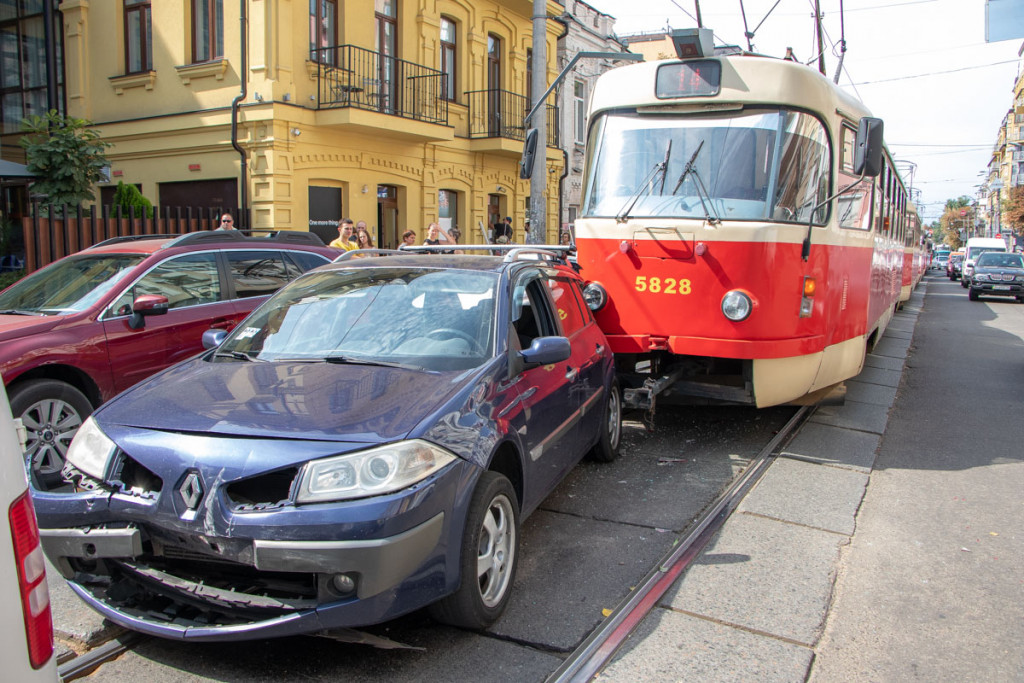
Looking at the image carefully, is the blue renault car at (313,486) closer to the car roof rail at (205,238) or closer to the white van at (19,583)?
the white van at (19,583)

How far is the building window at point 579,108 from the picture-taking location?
94.9ft

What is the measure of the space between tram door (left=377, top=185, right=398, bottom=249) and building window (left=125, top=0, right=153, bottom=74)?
209 inches

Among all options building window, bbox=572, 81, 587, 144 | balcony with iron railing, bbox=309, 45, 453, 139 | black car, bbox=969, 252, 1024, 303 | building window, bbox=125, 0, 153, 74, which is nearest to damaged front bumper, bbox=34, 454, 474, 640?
balcony with iron railing, bbox=309, 45, 453, 139

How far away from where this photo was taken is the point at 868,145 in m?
6.67

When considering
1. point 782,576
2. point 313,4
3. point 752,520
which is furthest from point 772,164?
point 313,4

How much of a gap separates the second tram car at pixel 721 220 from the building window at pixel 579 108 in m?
22.1

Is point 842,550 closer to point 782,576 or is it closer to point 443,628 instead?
point 782,576

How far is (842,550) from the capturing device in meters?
4.84

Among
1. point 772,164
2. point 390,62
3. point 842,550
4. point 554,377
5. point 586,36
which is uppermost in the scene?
point 586,36

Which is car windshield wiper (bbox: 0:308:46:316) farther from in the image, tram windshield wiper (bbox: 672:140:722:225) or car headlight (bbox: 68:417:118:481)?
tram windshield wiper (bbox: 672:140:722:225)

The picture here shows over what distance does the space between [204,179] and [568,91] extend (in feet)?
49.9

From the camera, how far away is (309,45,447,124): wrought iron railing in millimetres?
16062

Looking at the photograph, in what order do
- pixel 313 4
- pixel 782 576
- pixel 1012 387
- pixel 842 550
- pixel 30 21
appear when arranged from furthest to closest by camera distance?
pixel 30 21 → pixel 313 4 → pixel 1012 387 → pixel 842 550 → pixel 782 576

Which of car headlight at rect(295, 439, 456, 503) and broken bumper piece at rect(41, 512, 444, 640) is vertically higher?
car headlight at rect(295, 439, 456, 503)
